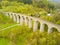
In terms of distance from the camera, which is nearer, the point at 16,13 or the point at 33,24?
the point at 33,24

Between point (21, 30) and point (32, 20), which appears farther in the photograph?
point (32, 20)

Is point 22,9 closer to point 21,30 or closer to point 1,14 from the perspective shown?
point 1,14

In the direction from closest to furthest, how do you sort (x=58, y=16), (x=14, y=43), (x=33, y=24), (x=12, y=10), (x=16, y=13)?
(x=14, y=43) < (x=58, y=16) < (x=33, y=24) < (x=16, y=13) < (x=12, y=10)

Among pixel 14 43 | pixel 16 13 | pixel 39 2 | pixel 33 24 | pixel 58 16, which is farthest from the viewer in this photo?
pixel 39 2

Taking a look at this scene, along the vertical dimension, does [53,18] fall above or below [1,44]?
above

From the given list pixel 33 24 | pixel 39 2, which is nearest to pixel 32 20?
pixel 33 24

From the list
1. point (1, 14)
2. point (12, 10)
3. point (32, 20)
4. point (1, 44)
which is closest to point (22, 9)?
point (12, 10)

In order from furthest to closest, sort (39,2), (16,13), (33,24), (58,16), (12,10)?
(39,2)
(12,10)
(16,13)
(33,24)
(58,16)

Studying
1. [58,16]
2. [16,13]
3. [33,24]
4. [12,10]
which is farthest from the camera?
[12,10]

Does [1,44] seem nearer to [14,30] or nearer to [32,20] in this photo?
[14,30]
